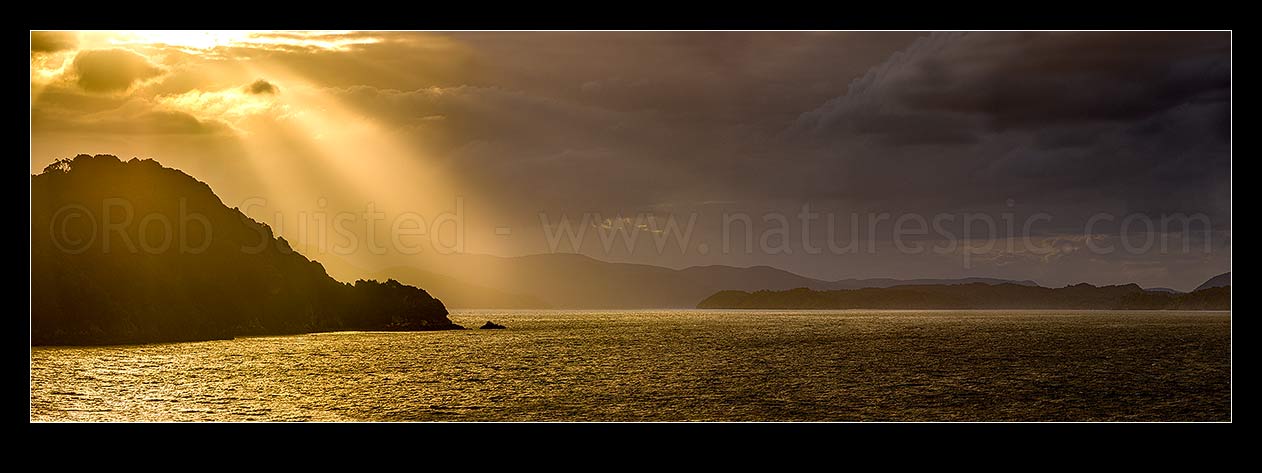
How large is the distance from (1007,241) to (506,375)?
51.9 metres

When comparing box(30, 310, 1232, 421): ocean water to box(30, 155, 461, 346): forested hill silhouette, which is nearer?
box(30, 310, 1232, 421): ocean water

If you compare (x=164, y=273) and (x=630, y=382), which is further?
(x=164, y=273)

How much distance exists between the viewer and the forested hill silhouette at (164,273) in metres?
99.2

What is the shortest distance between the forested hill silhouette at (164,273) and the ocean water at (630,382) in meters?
10.9

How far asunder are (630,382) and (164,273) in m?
79.5

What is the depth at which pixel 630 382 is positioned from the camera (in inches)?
2291

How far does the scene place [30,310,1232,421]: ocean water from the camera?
4525 cm

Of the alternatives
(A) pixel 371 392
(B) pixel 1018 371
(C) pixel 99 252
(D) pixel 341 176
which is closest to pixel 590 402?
(A) pixel 371 392

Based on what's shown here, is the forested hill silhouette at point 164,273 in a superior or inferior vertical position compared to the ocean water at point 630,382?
superior

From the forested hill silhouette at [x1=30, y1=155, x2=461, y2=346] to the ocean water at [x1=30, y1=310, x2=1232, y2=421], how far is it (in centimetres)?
1087

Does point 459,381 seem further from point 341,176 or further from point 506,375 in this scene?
point 341,176

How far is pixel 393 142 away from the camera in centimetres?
6050

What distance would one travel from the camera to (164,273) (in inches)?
4417

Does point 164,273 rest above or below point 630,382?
above
